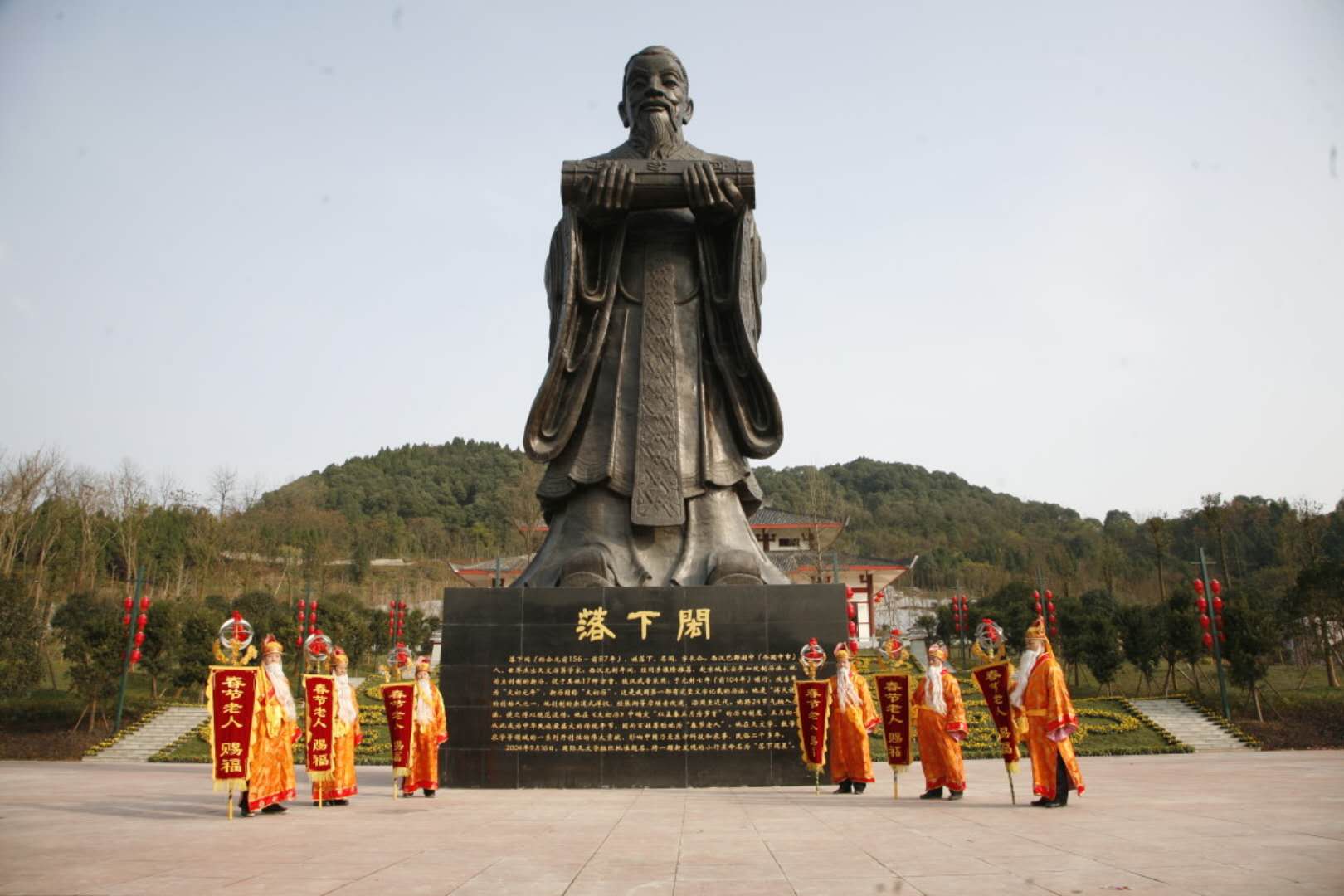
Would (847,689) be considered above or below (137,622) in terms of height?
below

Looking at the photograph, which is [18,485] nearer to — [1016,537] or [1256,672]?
[1256,672]

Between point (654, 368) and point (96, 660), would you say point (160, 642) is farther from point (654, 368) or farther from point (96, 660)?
point (654, 368)

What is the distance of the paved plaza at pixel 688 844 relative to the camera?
281cm

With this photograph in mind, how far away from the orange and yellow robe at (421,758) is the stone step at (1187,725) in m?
10.6

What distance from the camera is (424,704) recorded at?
614 cm

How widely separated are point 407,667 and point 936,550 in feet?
127

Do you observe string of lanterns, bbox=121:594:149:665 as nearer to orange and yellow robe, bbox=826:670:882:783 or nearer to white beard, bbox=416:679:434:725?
white beard, bbox=416:679:434:725

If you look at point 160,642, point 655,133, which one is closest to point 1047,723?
point 655,133

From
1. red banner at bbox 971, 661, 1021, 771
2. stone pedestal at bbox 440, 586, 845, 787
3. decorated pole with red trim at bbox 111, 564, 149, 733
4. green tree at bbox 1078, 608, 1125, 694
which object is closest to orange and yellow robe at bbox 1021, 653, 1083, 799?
red banner at bbox 971, 661, 1021, 771

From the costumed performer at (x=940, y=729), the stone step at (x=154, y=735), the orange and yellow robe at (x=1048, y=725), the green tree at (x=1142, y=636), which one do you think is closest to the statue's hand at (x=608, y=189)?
the costumed performer at (x=940, y=729)

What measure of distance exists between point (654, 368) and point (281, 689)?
3721 mm

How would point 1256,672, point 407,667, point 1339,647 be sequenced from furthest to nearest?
point 1339,647 → point 1256,672 → point 407,667

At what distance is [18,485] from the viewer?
21984 millimetres

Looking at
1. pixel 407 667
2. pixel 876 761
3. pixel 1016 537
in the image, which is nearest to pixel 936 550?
pixel 1016 537
